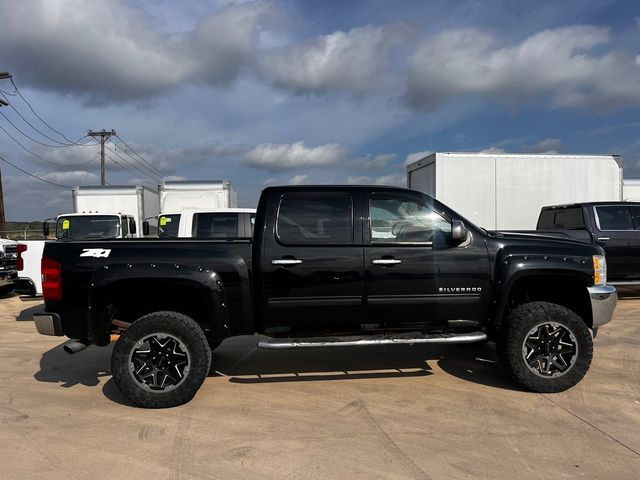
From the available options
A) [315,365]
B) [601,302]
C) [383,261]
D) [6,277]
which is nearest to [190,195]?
[6,277]

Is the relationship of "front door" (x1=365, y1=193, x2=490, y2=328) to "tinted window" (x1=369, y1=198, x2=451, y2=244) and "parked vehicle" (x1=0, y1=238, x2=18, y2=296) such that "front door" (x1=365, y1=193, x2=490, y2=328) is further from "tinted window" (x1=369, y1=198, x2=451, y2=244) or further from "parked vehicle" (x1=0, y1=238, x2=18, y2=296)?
"parked vehicle" (x1=0, y1=238, x2=18, y2=296)

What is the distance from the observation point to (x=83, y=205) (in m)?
14.2

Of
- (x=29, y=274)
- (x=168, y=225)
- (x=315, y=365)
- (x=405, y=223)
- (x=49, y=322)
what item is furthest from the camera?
(x=168, y=225)

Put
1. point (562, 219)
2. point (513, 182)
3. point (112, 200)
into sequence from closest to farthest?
point (562, 219)
point (513, 182)
point (112, 200)

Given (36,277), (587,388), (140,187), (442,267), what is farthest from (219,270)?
(140,187)

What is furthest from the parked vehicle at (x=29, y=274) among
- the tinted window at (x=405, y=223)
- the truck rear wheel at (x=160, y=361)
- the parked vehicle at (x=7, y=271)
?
the tinted window at (x=405, y=223)

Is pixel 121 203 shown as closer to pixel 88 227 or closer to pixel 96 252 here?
A: pixel 88 227

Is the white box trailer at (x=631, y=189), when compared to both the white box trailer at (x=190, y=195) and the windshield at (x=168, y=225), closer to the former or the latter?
the white box trailer at (x=190, y=195)

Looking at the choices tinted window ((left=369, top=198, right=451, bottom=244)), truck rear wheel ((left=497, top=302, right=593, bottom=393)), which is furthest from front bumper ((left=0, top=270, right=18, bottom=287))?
truck rear wheel ((left=497, top=302, right=593, bottom=393))

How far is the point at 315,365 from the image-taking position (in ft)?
18.3

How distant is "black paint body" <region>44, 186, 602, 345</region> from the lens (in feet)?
14.3

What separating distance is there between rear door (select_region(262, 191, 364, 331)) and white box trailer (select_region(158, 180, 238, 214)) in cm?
954

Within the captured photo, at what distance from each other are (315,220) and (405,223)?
861mm

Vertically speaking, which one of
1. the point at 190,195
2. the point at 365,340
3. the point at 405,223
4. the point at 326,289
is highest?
the point at 190,195
